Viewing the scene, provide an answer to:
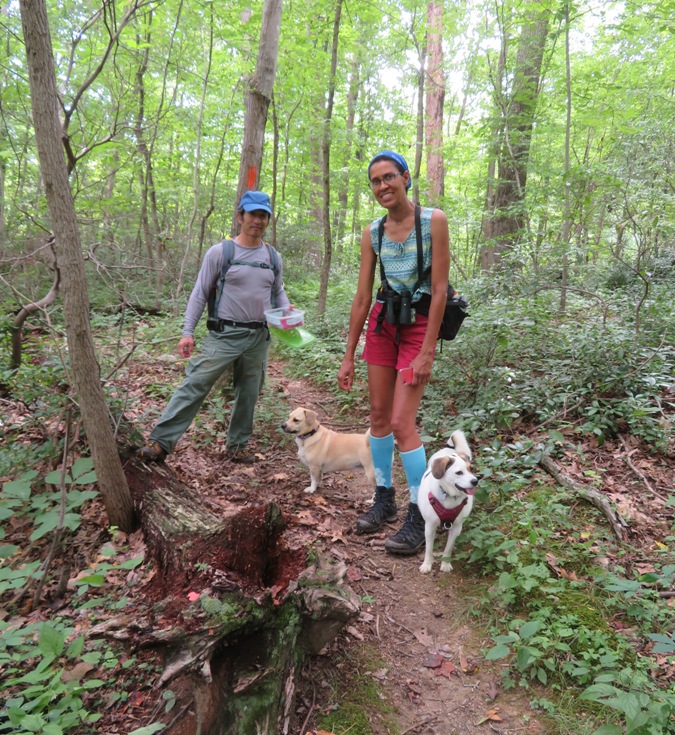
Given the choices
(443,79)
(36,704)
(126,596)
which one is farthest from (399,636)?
(443,79)

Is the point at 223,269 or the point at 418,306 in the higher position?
the point at 223,269

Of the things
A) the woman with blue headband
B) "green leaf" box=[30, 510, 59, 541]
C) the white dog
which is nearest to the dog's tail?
the white dog

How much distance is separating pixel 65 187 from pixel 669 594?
14.1ft

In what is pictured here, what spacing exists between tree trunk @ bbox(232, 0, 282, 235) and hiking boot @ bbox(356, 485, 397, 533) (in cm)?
385

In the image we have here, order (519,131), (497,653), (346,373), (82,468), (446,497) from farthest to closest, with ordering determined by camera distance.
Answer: (519,131), (346,373), (446,497), (82,468), (497,653)

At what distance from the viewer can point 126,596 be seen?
2.56 m

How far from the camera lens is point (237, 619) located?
1937mm

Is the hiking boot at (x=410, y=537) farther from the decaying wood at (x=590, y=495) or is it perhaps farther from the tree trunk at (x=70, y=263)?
the tree trunk at (x=70, y=263)

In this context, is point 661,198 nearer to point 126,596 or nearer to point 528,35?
point 528,35

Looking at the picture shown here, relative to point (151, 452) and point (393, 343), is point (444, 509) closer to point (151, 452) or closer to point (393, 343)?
point (393, 343)

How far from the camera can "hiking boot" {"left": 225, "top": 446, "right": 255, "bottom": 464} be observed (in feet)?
15.8

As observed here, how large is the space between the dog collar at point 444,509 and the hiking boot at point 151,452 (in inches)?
94.8

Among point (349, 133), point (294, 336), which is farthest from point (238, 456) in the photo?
point (349, 133)

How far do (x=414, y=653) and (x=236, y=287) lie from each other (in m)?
3.46
